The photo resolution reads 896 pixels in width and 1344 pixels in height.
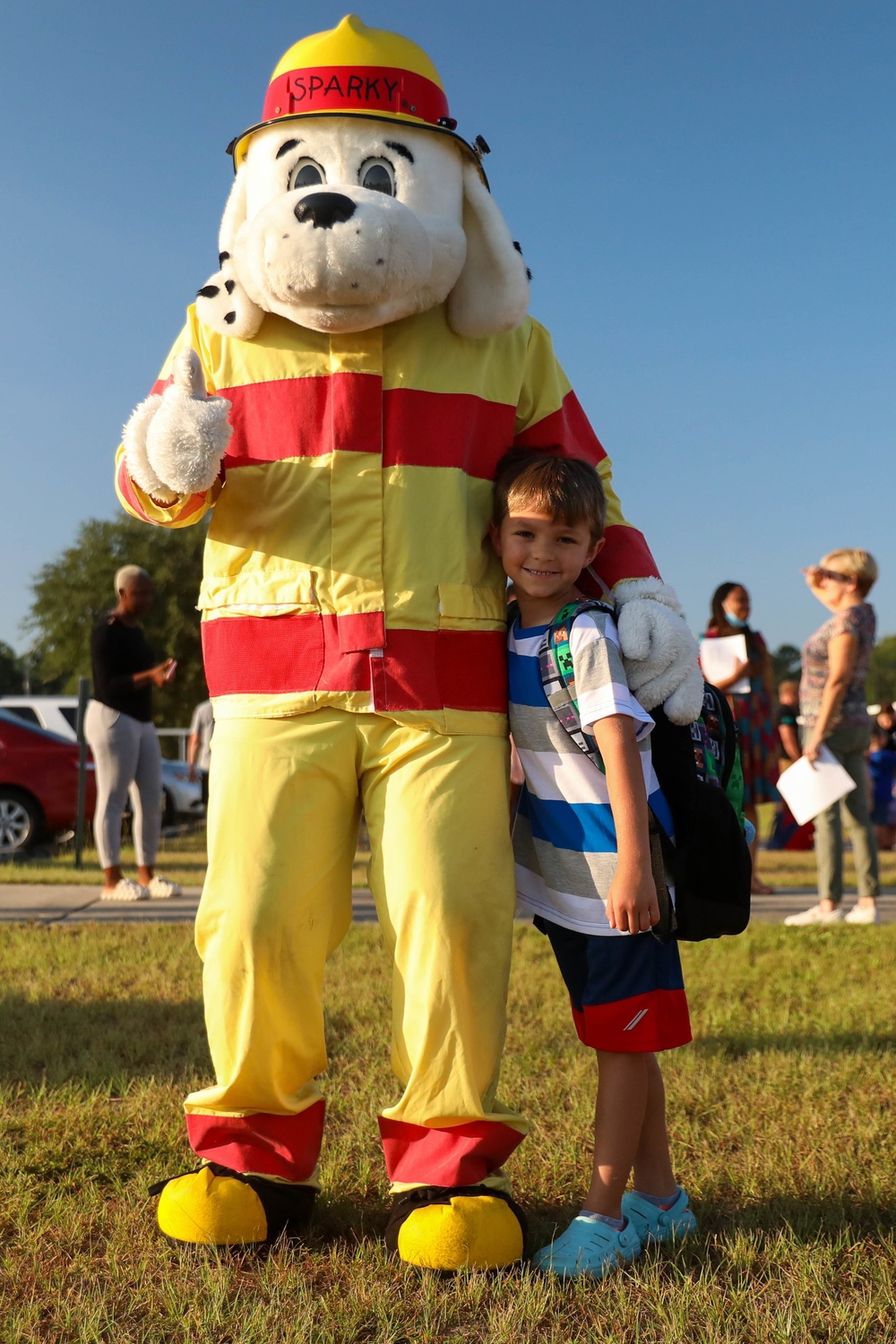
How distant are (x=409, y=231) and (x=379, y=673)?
897mm

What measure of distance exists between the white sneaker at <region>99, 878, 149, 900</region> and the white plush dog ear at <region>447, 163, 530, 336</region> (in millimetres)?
5521

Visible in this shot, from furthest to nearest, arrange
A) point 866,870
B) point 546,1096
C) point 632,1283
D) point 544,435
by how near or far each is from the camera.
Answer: point 866,870, point 546,1096, point 544,435, point 632,1283

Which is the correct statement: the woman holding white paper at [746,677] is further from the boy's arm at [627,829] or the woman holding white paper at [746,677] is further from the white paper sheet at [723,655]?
Result: the boy's arm at [627,829]

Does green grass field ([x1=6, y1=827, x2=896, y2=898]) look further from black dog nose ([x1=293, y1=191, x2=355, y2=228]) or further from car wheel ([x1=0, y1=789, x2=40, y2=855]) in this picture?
black dog nose ([x1=293, y1=191, x2=355, y2=228])

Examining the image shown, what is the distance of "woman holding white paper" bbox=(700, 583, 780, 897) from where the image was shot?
749 centimetres

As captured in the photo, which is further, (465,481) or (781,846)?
(781,846)

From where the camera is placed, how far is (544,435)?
2.83m

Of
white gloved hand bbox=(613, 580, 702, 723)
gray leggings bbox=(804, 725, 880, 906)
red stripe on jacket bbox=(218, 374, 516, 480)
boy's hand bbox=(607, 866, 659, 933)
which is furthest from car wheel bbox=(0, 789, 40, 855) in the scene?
boy's hand bbox=(607, 866, 659, 933)

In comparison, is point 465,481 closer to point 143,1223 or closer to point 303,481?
point 303,481

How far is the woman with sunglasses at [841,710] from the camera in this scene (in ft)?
21.4

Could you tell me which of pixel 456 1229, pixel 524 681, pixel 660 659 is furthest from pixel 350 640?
pixel 456 1229

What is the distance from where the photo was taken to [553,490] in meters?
2.49

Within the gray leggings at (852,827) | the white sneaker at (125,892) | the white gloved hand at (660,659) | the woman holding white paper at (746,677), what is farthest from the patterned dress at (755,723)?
the white gloved hand at (660,659)

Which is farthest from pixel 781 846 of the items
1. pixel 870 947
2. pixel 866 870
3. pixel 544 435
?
pixel 544 435
